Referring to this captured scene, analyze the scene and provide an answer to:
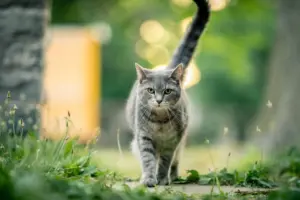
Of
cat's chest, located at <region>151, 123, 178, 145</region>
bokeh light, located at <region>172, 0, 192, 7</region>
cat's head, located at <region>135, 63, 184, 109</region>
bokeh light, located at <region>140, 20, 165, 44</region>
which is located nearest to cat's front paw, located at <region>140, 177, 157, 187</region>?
cat's chest, located at <region>151, 123, 178, 145</region>

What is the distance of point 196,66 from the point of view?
859 inches

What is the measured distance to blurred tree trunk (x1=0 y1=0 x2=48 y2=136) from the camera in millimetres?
7285

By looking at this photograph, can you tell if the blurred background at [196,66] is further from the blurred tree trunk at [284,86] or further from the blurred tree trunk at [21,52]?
the blurred tree trunk at [21,52]

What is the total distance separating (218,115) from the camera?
882 inches

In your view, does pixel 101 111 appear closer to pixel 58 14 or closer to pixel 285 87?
pixel 58 14

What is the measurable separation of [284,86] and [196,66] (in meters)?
8.56

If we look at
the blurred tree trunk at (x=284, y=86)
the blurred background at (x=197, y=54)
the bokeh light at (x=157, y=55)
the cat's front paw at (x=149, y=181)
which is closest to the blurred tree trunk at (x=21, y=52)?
the cat's front paw at (x=149, y=181)

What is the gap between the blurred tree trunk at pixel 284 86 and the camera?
12.3 meters

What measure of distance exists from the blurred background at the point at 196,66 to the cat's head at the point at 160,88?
4.97 m

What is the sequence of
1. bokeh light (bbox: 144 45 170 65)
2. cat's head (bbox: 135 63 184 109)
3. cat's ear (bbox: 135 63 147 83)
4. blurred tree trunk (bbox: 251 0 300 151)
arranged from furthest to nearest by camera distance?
bokeh light (bbox: 144 45 170 65) < blurred tree trunk (bbox: 251 0 300 151) < cat's ear (bbox: 135 63 147 83) < cat's head (bbox: 135 63 184 109)

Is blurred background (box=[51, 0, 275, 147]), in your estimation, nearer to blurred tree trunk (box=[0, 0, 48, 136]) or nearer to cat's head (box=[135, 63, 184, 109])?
blurred tree trunk (box=[0, 0, 48, 136])

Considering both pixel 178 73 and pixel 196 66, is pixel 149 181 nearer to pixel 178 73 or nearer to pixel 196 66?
pixel 178 73

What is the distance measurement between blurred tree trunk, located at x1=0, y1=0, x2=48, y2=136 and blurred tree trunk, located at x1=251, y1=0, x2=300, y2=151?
5462mm

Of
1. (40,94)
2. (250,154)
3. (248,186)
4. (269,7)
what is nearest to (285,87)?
(250,154)
